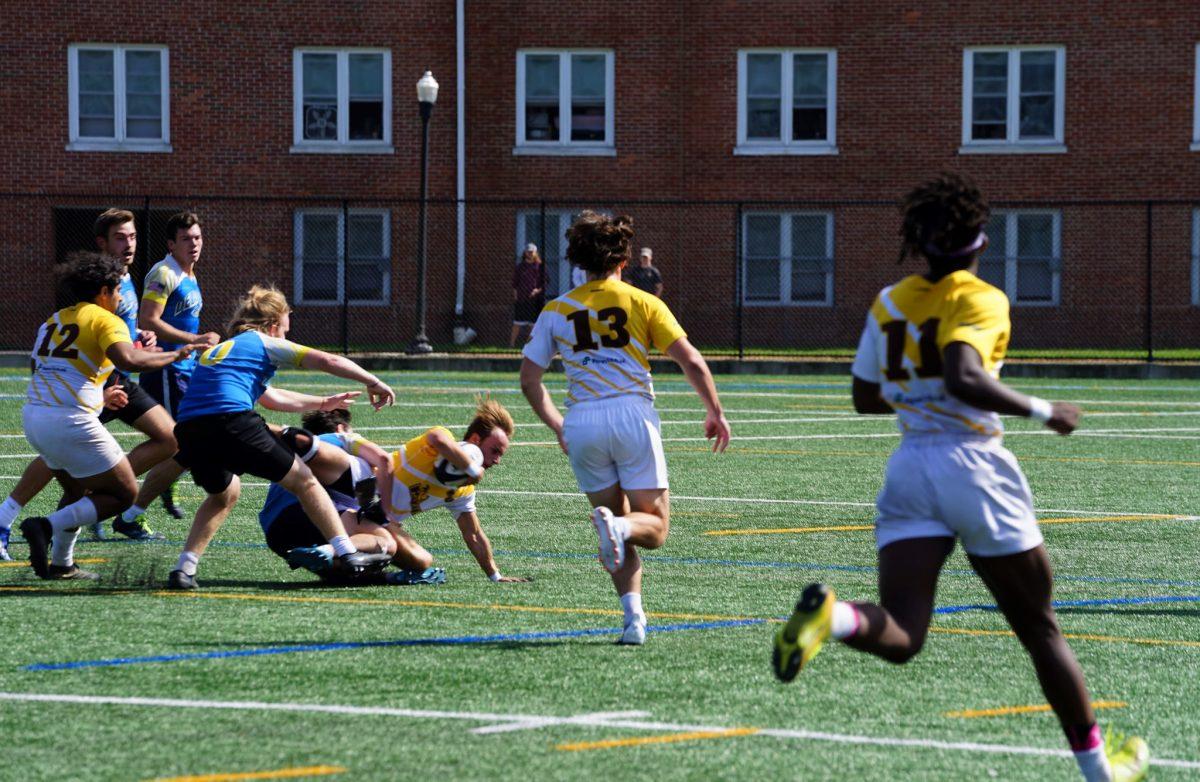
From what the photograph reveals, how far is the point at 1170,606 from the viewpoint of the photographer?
29.1 ft

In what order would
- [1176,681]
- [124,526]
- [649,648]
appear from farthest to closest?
[124,526], [649,648], [1176,681]

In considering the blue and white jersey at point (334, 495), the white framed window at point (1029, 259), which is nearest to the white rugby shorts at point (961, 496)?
the blue and white jersey at point (334, 495)

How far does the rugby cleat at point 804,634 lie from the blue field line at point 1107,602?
3.72 meters

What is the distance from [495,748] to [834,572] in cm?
448

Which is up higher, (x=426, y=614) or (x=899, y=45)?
(x=899, y=45)

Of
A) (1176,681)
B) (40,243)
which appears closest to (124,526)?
(1176,681)

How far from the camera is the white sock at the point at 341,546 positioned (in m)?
8.98

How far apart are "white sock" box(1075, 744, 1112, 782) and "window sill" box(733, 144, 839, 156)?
30561 millimetres

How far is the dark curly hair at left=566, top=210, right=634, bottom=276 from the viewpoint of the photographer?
7.86m

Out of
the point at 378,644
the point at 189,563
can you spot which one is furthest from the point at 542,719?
the point at 189,563

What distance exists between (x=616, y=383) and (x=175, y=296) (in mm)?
4790

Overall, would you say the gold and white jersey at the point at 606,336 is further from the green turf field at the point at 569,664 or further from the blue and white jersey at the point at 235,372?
the blue and white jersey at the point at 235,372

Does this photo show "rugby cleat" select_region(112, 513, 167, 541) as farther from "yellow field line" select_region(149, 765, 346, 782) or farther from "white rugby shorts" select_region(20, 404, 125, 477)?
"yellow field line" select_region(149, 765, 346, 782)

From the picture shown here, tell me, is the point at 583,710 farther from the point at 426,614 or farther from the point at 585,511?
the point at 585,511
